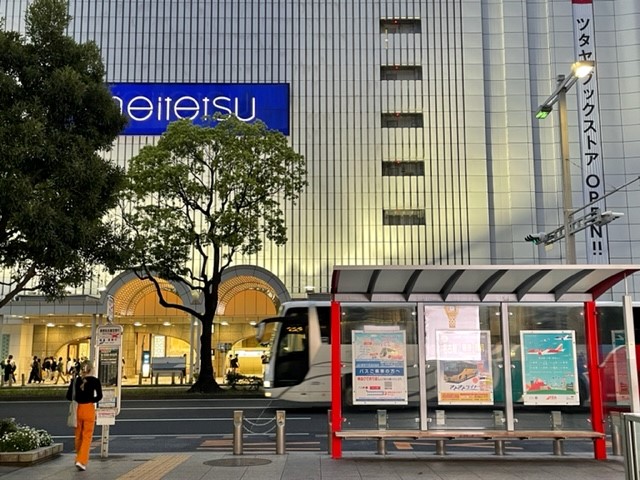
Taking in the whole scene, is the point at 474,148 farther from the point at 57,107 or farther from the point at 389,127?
the point at 57,107

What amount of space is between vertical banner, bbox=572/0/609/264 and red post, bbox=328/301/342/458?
2523 cm

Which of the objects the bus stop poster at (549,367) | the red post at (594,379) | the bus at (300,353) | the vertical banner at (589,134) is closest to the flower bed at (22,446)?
the bus stop poster at (549,367)

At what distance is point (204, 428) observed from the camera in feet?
56.6

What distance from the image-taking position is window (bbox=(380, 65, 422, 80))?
42.1 m

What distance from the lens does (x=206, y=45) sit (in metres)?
42.1

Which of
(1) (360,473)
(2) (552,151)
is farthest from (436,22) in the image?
(1) (360,473)

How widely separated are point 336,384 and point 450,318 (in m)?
2.38

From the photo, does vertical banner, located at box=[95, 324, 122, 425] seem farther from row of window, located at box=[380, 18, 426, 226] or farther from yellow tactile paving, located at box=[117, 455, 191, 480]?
row of window, located at box=[380, 18, 426, 226]

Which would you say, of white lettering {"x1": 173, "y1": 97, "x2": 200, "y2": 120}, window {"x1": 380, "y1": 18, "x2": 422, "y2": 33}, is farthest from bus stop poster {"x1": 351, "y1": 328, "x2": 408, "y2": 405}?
window {"x1": 380, "y1": 18, "x2": 422, "y2": 33}

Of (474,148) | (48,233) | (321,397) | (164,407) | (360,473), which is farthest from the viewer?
(474,148)

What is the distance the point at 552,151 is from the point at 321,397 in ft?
90.4

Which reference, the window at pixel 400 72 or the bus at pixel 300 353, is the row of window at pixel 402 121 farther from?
the bus at pixel 300 353

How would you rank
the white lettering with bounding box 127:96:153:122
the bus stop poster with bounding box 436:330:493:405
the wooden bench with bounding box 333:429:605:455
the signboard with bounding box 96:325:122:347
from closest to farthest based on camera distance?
the wooden bench with bounding box 333:429:605:455
the bus stop poster with bounding box 436:330:493:405
the signboard with bounding box 96:325:122:347
the white lettering with bounding box 127:96:153:122

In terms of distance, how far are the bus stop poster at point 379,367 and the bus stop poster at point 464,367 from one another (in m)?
0.68
